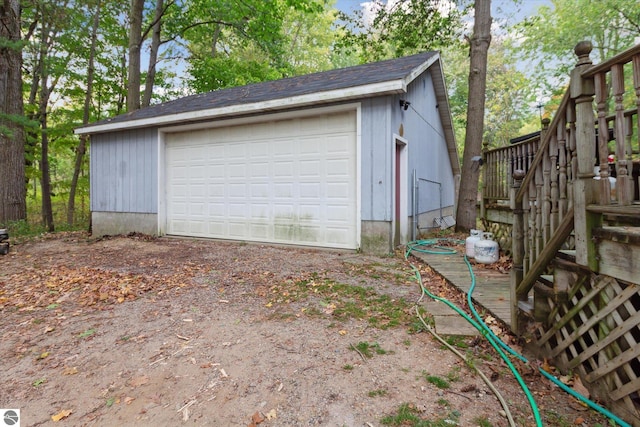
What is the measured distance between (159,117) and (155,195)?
184 centimetres

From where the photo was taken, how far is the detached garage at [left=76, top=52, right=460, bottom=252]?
17.9 feet

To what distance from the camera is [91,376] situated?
2.05 metres

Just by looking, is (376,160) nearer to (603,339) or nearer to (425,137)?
(425,137)

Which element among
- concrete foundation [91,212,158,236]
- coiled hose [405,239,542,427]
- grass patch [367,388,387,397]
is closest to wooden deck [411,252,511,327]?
coiled hose [405,239,542,427]

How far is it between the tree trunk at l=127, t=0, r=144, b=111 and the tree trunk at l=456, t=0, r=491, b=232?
409 inches

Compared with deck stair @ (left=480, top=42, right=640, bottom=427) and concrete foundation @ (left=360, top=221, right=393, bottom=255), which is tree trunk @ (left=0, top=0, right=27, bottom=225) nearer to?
concrete foundation @ (left=360, top=221, right=393, bottom=255)

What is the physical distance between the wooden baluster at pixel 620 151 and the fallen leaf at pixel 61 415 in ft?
10.0

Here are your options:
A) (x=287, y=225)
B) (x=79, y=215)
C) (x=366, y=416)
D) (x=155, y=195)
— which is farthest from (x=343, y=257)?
(x=79, y=215)

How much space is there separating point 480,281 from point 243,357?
106 inches

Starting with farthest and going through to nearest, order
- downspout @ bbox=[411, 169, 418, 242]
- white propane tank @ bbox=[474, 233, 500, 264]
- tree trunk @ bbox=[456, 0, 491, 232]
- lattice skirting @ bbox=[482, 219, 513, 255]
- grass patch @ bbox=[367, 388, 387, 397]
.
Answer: tree trunk @ bbox=[456, 0, 491, 232] < downspout @ bbox=[411, 169, 418, 242] < lattice skirting @ bbox=[482, 219, 513, 255] < white propane tank @ bbox=[474, 233, 500, 264] < grass patch @ bbox=[367, 388, 387, 397]

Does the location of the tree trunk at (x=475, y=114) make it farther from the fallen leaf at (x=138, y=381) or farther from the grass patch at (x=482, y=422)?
the fallen leaf at (x=138, y=381)

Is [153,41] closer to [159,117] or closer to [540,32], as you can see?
[159,117]

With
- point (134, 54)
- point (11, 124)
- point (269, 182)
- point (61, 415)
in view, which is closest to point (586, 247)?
point (61, 415)

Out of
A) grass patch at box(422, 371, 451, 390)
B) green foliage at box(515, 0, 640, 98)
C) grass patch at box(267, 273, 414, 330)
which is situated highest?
green foliage at box(515, 0, 640, 98)
